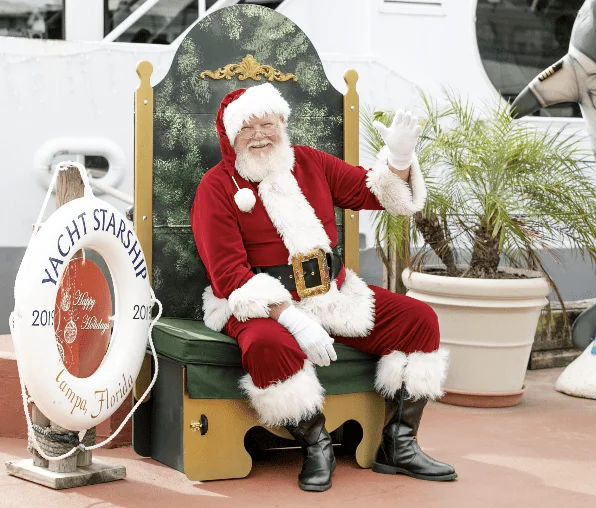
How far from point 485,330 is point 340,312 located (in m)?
1.14

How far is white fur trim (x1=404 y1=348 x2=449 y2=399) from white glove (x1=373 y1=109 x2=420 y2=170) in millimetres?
638

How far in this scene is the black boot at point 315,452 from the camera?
2.96 meters

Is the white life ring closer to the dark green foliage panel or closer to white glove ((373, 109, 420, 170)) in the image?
the dark green foliage panel

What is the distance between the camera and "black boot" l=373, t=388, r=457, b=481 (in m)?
3.06

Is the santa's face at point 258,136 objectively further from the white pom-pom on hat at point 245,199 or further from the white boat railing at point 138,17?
the white boat railing at point 138,17

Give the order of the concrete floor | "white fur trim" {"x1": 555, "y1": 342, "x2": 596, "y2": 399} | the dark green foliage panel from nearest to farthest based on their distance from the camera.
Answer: the concrete floor → the dark green foliage panel → "white fur trim" {"x1": 555, "y1": 342, "x2": 596, "y2": 399}

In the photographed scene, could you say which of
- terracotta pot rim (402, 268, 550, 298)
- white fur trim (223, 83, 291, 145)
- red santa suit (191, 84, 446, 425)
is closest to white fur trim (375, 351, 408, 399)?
red santa suit (191, 84, 446, 425)

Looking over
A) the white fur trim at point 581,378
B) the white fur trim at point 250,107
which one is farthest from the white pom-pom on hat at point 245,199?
the white fur trim at point 581,378

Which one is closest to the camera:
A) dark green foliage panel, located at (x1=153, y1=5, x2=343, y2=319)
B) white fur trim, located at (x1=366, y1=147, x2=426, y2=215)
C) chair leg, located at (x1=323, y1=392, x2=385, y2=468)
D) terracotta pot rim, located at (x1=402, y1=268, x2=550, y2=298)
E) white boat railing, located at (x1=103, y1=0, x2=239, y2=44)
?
chair leg, located at (x1=323, y1=392, x2=385, y2=468)

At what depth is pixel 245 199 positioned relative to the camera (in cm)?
313

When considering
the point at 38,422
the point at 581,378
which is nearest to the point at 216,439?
the point at 38,422

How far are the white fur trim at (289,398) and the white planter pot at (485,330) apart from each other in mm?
1272

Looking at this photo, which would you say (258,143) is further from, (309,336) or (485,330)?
(485,330)

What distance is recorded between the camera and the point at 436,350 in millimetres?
3191
